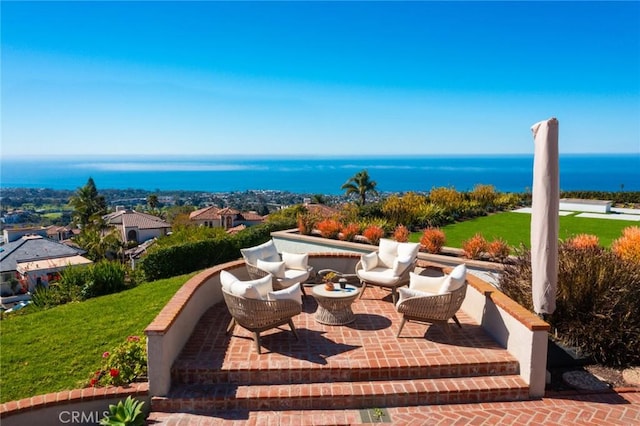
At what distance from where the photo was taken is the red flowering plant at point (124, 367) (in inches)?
187

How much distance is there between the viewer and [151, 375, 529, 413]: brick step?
14.8 ft

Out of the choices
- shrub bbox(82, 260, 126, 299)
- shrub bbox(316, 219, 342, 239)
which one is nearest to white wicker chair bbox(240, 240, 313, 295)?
shrub bbox(316, 219, 342, 239)

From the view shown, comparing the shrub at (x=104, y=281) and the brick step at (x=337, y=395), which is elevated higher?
the brick step at (x=337, y=395)

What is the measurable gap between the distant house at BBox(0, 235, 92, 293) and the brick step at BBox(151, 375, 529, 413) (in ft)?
106

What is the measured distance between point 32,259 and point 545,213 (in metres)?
42.0

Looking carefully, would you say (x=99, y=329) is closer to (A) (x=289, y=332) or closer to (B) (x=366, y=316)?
(A) (x=289, y=332)

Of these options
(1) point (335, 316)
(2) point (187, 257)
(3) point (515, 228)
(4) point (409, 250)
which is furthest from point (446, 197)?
(1) point (335, 316)

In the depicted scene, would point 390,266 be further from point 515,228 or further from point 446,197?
point 446,197

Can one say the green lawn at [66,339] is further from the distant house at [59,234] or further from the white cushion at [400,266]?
the distant house at [59,234]

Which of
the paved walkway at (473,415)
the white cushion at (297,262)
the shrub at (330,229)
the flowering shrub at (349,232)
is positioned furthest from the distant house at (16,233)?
the paved walkway at (473,415)

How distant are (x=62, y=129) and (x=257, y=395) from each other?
34.9 meters

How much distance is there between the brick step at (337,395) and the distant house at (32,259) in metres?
32.4

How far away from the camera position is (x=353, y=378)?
4902mm

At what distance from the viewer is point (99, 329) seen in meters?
7.50
